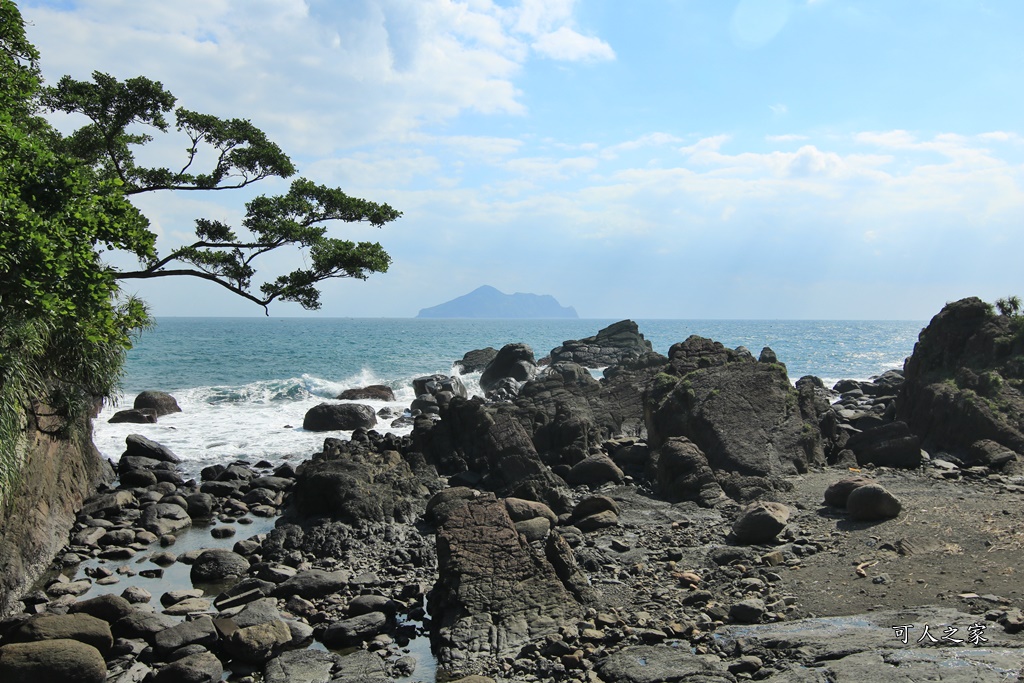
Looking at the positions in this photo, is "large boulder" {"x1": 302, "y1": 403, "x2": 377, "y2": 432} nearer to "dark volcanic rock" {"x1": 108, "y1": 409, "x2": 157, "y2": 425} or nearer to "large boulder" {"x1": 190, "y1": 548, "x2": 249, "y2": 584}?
"dark volcanic rock" {"x1": 108, "y1": 409, "x2": 157, "y2": 425}

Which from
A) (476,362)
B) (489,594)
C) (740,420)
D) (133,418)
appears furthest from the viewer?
(476,362)

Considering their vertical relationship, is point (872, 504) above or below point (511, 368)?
below

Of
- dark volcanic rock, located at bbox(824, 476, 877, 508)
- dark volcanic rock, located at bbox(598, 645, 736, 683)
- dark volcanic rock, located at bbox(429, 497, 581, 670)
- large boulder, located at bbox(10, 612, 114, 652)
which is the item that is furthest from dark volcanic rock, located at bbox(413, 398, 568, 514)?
large boulder, located at bbox(10, 612, 114, 652)

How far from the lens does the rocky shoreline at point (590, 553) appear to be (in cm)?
919

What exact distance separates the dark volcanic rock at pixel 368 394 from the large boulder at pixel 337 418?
9.14 meters

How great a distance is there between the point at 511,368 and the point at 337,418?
17.2m

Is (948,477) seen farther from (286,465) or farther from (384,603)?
(286,465)

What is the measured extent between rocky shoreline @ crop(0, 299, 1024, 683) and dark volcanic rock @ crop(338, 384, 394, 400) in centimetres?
1679

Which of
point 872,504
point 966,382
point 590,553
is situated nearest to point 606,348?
point 966,382

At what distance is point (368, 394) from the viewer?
4075 centimetres

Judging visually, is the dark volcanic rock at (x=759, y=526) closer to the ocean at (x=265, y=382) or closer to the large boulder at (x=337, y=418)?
the ocean at (x=265, y=382)

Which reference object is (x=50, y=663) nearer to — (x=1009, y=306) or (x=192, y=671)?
(x=192, y=671)

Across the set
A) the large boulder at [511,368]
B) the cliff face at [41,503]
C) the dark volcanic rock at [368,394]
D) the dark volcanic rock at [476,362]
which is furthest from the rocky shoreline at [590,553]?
the dark volcanic rock at [476,362]

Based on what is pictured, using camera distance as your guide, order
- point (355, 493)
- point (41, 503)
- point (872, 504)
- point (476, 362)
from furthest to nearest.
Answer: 1. point (476, 362)
2. point (355, 493)
3. point (41, 503)
4. point (872, 504)
